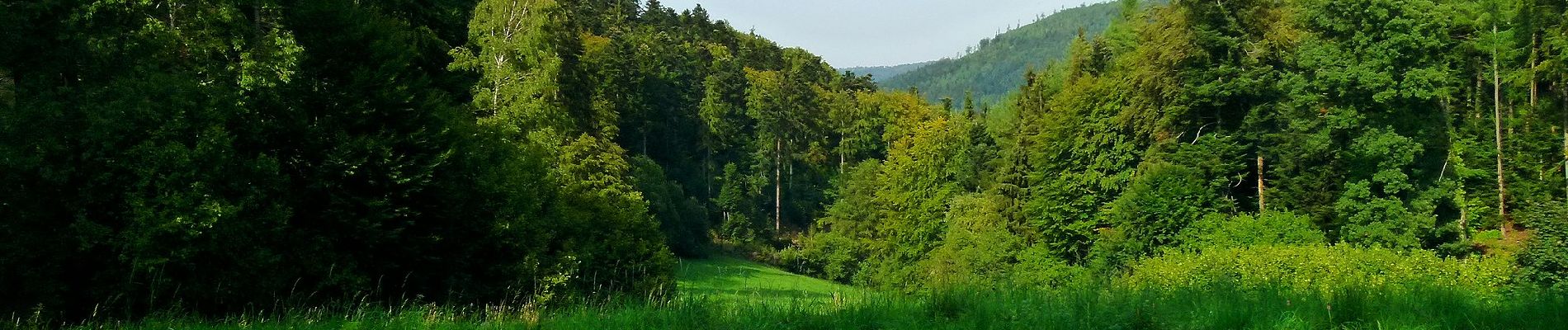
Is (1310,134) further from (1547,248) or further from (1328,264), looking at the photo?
(1547,248)

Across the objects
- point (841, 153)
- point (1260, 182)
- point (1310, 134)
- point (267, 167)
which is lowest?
point (1260, 182)

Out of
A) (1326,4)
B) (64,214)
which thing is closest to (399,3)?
(64,214)

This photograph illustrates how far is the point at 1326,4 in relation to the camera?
30.5 m

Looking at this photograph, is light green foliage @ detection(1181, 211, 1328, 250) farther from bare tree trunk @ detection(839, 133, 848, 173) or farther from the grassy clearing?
bare tree trunk @ detection(839, 133, 848, 173)

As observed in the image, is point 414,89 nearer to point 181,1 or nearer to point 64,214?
point 181,1

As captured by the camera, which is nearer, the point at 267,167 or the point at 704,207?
the point at 267,167

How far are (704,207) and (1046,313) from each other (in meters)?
60.3

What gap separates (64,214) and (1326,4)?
33.1m

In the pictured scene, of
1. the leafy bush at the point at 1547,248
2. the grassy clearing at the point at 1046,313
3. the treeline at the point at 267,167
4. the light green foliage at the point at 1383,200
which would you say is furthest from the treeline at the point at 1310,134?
the grassy clearing at the point at 1046,313

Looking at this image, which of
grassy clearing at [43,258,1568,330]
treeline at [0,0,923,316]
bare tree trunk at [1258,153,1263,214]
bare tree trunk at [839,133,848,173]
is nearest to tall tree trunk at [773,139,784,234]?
bare tree trunk at [839,133,848,173]

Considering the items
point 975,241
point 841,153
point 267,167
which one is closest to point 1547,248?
point 267,167

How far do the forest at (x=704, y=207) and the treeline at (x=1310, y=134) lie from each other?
134 millimetres

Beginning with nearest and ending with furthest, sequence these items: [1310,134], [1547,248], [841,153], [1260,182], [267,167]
A: 1. [267,167]
2. [1547,248]
3. [1310,134]
4. [1260,182]
5. [841,153]

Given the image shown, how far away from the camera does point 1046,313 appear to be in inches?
254
